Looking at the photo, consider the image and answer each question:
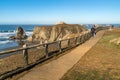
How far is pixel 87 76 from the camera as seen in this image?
8.67 meters

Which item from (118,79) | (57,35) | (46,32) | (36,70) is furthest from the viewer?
(46,32)

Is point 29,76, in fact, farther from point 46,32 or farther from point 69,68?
point 46,32

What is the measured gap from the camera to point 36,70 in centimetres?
960

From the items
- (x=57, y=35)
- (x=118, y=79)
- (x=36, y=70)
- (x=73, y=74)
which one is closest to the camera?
(x=118, y=79)

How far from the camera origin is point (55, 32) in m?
55.8

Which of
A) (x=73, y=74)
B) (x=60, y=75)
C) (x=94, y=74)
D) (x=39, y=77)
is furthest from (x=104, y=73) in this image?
(x=39, y=77)

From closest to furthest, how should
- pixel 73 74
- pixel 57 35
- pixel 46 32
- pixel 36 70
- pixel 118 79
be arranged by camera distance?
pixel 118 79 < pixel 73 74 < pixel 36 70 < pixel 57 35 < pixel 46 32

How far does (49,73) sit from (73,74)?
1227 mm

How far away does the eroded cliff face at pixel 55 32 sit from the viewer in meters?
55.0

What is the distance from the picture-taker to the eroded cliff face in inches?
2165

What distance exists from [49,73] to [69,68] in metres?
1.53

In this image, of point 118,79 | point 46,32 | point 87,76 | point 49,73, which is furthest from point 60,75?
point 46,32

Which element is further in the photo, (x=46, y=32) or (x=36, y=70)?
(x=46, y=32)

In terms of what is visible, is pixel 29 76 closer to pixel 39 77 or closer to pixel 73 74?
pixel 39 77
